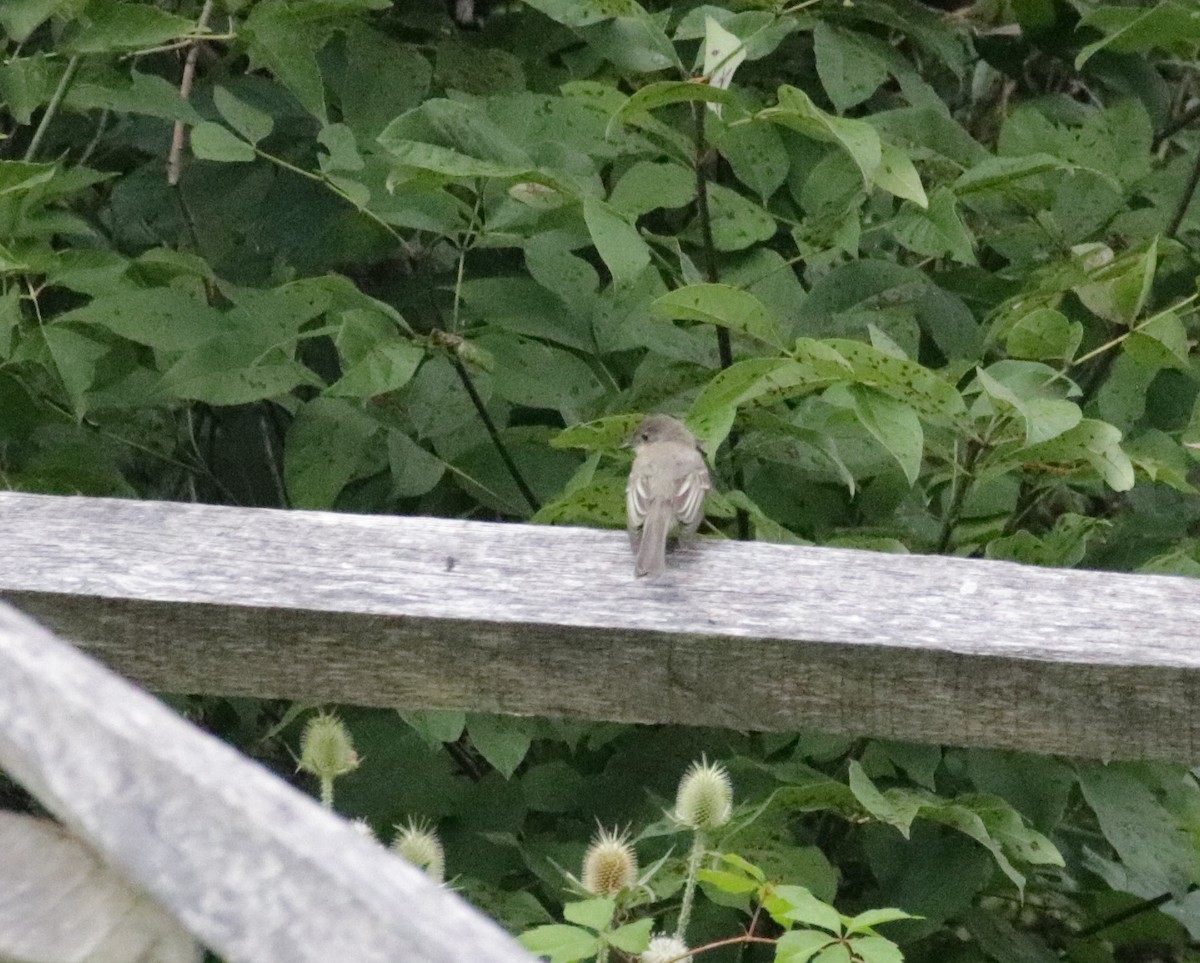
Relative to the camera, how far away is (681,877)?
2562 millimetres

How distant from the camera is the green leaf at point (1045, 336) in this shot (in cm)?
→ 286

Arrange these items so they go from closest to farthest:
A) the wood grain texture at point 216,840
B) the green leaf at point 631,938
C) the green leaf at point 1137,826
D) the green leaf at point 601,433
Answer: the wood grain texture at point 216,840
the green leaf at point 631,938
the green leaf at point 601,433
the green leaf at point 1137,826

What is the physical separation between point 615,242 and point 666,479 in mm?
443

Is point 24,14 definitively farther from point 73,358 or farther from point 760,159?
point 760,159

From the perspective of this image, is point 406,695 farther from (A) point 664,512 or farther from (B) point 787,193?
(B) point 787,193

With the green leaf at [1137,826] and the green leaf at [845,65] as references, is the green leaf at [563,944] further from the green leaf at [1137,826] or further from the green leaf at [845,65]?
the green leaf at [845,65]

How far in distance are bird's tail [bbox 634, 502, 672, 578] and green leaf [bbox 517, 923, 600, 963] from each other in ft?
1.41

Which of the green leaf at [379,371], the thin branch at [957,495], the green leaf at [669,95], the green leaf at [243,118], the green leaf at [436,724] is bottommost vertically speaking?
the green leaf at [436,724]

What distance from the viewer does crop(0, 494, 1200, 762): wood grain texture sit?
1895 mm

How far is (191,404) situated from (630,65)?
1.27 metres

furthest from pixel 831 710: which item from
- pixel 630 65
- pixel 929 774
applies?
pixel 630 65

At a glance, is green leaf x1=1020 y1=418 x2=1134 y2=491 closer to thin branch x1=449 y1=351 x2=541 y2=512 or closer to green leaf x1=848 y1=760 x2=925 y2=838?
green leaf x1=848 y1=760 x2=925 y2=838

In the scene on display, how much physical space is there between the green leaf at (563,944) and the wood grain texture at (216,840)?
819 mm

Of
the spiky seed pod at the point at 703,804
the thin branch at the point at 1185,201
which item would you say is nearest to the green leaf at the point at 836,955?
the spiky seed pod at the point at 703,804
